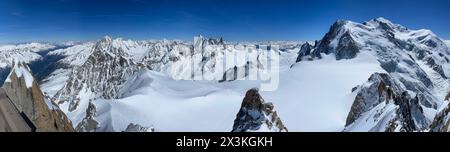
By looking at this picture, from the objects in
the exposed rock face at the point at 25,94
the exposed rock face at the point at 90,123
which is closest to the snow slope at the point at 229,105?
the exposed rock face at the point at 90,123

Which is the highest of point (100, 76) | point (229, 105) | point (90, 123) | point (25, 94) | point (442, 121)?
point (25, 94)

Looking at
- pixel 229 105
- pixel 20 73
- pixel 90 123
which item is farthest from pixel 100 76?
pixel 20 73

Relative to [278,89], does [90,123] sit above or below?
below

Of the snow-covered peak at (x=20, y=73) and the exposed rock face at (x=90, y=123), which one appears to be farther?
the exposed rock face at (x=90, y=123)

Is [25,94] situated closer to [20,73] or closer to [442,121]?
[20,73]

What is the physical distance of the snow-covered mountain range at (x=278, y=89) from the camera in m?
18.0

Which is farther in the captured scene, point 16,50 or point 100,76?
Answer: point 100,76

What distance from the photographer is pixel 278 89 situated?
50719 mm

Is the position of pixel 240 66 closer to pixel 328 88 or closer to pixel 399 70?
pixel 399 70

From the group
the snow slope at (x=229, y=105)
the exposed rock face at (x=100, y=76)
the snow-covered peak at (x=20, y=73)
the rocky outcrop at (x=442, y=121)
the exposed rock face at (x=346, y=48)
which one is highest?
the snow-covered peak at (x=20, y=73)

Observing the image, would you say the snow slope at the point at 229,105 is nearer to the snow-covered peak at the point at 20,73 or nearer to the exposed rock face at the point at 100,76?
the snow-covered peak at the point at 20,73

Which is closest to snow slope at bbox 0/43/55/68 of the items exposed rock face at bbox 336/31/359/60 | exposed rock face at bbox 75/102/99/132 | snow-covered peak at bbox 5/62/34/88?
snow-covered peak at bbox 5/62/34/88
